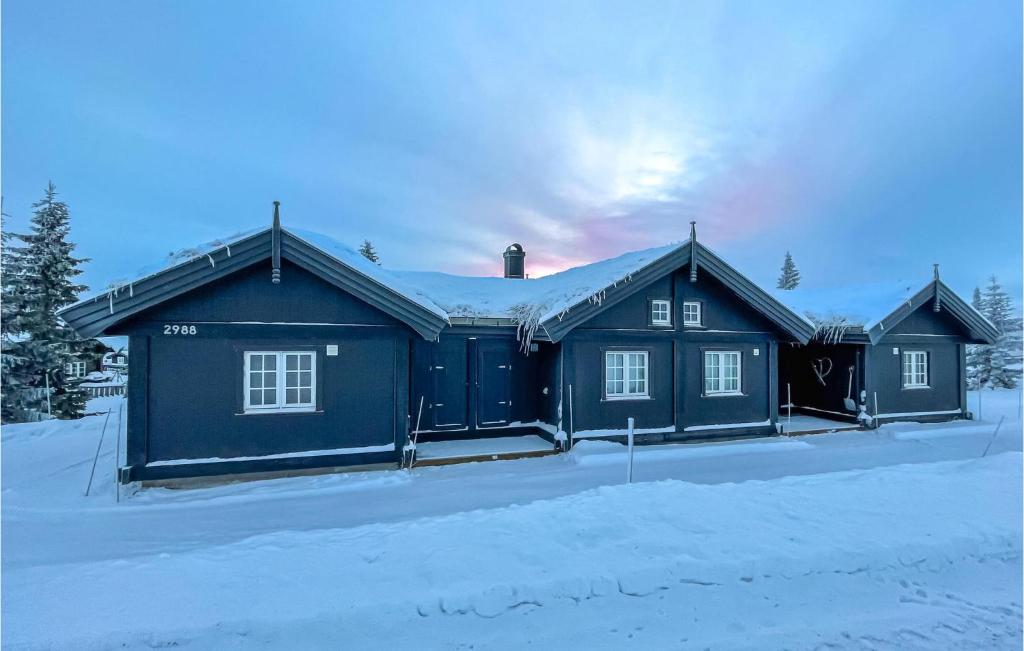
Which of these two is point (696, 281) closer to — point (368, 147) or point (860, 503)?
point (860, 503)

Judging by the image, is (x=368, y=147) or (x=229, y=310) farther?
(x=368, y=147)

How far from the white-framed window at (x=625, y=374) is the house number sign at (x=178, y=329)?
312 inches

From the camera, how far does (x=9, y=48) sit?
11.7 meters

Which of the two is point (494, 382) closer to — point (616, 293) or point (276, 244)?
point (616, 293)

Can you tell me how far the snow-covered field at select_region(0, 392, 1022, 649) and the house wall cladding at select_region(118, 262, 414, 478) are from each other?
0.74m

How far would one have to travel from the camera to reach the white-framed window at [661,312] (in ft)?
34.6

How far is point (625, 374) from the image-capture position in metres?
10.4

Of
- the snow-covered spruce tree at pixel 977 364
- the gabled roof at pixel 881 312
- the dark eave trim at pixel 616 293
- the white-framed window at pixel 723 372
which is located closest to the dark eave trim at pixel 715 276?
the dark eave trim at pixel 616 293

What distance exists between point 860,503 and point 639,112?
1391cm

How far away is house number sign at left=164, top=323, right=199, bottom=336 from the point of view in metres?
7.21

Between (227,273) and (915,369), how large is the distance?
18.2 metres

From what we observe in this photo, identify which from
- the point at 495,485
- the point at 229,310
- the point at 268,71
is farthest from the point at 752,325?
the point at 268,71

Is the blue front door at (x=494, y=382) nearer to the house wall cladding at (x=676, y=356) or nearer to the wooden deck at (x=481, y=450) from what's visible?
the wooden deck at (x=481, y=450)

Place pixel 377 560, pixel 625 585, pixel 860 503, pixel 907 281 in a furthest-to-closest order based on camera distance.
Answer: pixel 907 281
pixel 860 503
pixel 377 560
pixel 625 585
